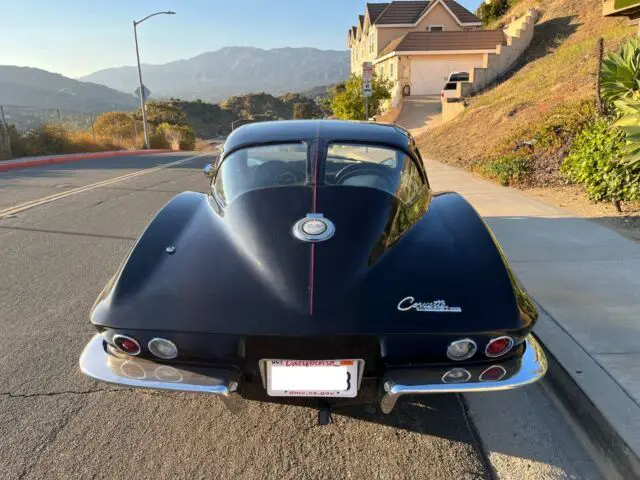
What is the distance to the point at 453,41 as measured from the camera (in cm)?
3030

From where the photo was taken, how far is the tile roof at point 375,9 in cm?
4046

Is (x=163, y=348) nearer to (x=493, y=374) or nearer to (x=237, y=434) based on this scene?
(x=237, y=434)

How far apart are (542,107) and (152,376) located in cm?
1276

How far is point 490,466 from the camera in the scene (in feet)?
7.36

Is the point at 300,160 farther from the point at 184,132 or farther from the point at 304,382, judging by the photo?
the point at 184,132

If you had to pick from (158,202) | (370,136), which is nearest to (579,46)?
(158,202)

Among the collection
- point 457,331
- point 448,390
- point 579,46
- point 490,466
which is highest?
point 579,46

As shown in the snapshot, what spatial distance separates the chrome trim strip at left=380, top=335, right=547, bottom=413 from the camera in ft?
6.49

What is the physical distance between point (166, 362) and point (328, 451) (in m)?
0.92

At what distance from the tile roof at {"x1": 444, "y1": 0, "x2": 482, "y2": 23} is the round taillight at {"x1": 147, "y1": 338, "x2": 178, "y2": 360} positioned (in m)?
41.8

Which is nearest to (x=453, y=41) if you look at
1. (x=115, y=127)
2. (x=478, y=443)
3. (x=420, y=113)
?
(x=420, y=113)

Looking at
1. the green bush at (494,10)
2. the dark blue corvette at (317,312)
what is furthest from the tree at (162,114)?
the dark blue corvette at (317,312)

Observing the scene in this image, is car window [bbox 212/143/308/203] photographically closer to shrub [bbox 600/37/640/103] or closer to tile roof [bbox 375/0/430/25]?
shrub [bbox 600/37/640/103]

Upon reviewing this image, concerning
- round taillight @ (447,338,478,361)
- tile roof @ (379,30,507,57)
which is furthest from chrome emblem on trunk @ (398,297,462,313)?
tile roof @ (379,30,507,57)
